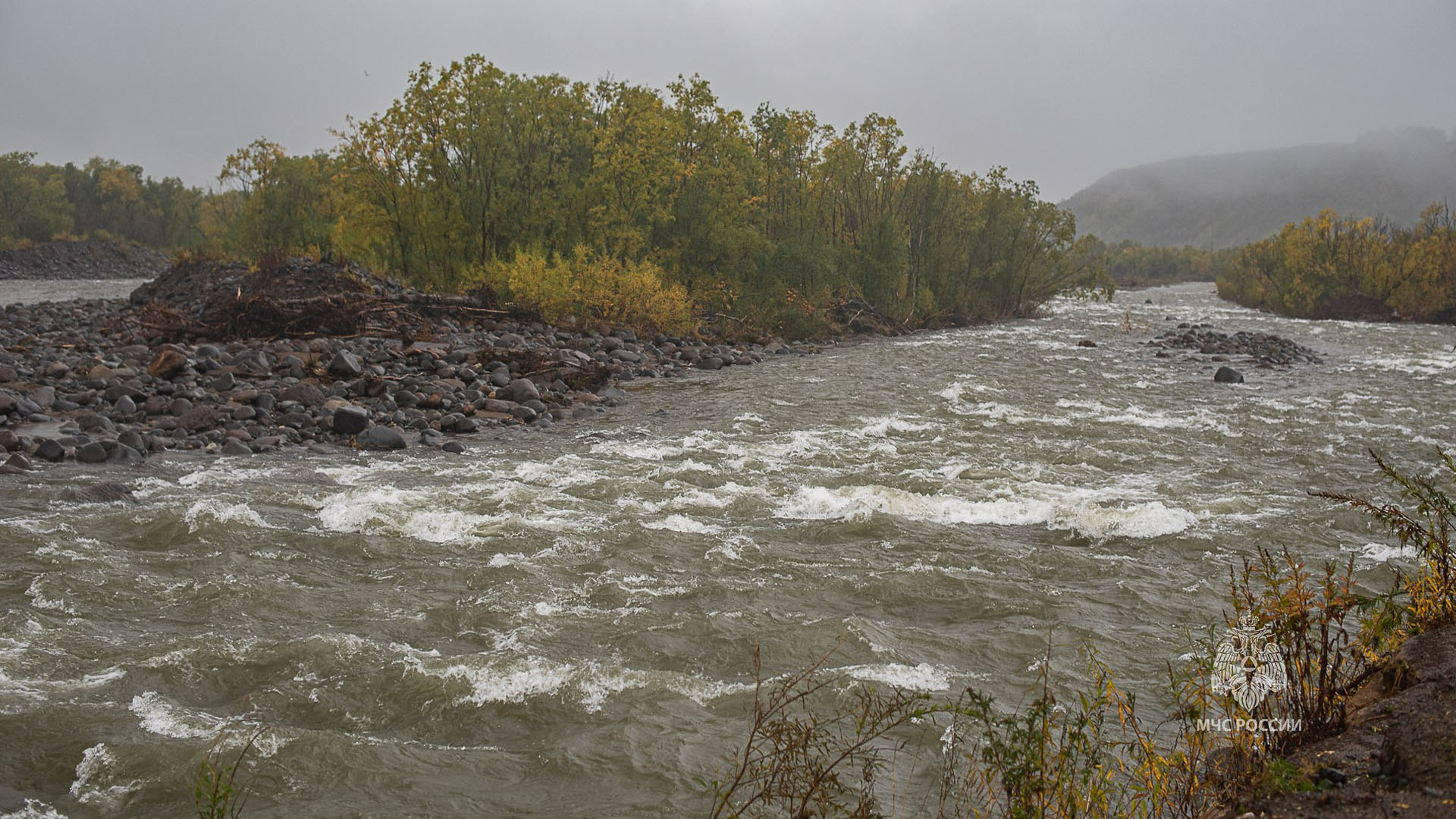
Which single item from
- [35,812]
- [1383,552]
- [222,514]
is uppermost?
[222,514]

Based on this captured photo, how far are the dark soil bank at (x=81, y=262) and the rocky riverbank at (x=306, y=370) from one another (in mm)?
42036

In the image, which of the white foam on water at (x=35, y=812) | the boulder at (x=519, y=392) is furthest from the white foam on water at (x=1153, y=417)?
the white foam on water at (x=35, y=812)

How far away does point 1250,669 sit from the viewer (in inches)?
147

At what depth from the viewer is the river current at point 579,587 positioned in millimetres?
4250

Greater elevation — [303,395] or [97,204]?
[97,204]

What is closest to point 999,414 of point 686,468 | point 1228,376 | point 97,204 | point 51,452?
point 686,468

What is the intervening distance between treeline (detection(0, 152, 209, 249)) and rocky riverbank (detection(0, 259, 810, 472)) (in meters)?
55.1

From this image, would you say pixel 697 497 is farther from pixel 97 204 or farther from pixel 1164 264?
pixel 1164 264

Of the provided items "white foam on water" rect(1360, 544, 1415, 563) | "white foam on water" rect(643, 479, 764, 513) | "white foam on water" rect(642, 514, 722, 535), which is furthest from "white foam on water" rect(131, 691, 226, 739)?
"white foam on water" rect(1360, 544, 1415, 563)

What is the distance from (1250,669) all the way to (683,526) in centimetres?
521

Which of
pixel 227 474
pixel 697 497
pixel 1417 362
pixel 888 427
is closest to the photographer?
pixel 697 497

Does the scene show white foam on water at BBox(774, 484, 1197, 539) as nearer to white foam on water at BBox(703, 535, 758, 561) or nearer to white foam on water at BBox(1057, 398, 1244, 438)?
white foam on water at BBox(703, 535, 758, 561)

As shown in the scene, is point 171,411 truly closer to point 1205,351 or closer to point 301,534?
point 301,534

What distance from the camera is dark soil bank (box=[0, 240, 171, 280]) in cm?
5819
